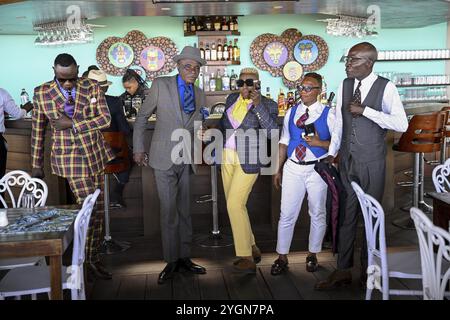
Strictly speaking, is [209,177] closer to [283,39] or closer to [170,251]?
[170,251]

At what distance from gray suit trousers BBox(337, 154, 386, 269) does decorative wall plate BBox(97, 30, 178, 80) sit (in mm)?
5883

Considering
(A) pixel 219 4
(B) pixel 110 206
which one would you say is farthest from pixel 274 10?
(B) pixel 110 206

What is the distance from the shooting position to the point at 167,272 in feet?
13.7

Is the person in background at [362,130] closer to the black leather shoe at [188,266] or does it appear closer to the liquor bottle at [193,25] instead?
the black leather shoe at [188,266]

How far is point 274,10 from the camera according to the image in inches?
317

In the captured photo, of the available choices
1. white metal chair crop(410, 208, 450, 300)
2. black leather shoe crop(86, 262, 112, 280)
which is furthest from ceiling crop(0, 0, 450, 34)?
white metal chair crop(410, 208, 450, 300)

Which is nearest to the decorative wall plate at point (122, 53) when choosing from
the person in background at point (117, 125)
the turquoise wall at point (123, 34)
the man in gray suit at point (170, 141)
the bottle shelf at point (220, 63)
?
the turquoise wall at point (123, 34)

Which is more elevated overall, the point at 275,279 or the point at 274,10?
the point at 274,10

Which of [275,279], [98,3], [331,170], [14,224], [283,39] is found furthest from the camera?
[283,39]

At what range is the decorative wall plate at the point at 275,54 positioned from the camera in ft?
31.2

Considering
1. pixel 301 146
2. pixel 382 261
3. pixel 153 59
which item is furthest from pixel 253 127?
pixel 153 59

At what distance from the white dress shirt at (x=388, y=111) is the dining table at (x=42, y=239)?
2036 millimetres

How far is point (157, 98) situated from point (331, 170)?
1379mm

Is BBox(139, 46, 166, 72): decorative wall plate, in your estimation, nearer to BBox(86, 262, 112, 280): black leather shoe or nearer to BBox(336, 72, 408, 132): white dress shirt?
BBox(86, 262, 112, 280): black leather shoe
